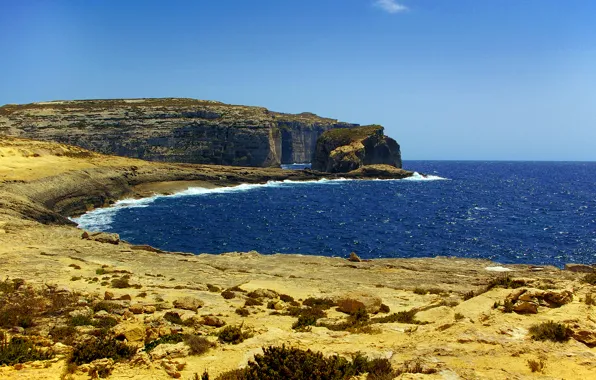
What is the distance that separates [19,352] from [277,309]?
9.49 metres

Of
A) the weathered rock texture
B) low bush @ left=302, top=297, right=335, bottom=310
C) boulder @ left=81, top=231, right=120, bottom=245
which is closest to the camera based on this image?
low bush @ left=302, top=297, right=335, bottom=310

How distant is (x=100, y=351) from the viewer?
1161 centimetres

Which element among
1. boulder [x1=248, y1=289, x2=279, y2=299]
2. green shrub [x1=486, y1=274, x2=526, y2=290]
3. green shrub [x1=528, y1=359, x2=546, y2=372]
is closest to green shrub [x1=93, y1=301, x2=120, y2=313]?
boulder [x1=248, y1=289, x2=279, y2=299]

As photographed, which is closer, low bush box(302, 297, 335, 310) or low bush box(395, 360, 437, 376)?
low bush box(395, 360, 437, 376)

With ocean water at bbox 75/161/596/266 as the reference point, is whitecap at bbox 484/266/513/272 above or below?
above

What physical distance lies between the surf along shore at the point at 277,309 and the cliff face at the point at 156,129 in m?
100

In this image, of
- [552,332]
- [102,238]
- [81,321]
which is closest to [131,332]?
[81,321]

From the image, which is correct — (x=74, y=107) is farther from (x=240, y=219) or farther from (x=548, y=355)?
(x=548, y=355)

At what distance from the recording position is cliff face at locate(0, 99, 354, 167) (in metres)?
127

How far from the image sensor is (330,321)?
15805 millimetres

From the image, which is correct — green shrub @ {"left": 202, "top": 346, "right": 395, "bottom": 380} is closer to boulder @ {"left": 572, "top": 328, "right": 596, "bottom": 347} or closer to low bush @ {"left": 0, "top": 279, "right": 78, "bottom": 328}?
boulder @ {"left": 572, "top": 328, "right": 596, "bottom": 347}

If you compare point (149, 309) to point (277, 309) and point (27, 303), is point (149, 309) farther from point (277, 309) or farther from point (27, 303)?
point (277, 309)

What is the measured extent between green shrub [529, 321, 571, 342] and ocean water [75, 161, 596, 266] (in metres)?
32.8

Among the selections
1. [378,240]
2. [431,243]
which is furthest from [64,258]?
[431,243]
